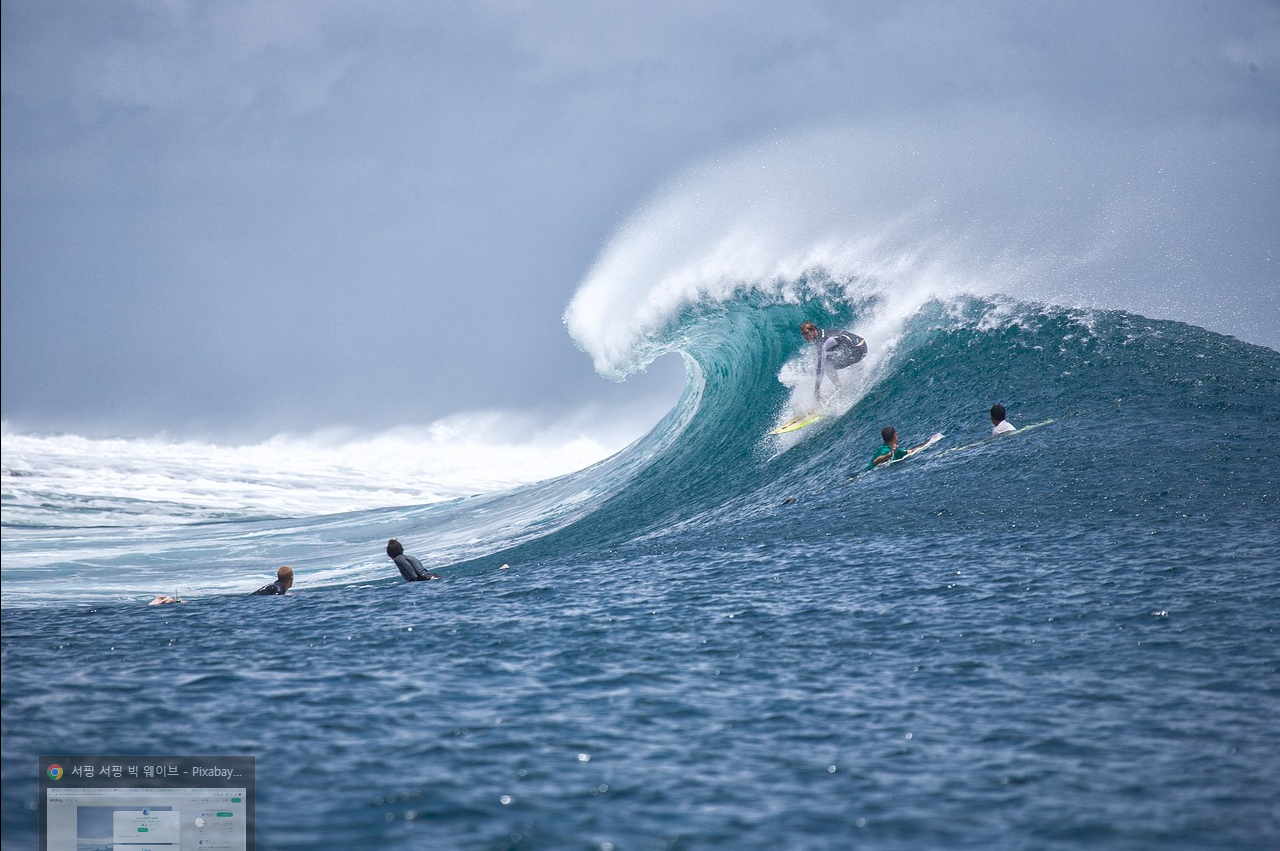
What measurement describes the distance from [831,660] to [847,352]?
8.95m

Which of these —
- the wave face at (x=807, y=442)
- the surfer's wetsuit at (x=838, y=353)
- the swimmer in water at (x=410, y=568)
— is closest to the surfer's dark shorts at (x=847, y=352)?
the surfer's wetsuit at (x=838, y=353)

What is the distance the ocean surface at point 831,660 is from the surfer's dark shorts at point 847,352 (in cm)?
124

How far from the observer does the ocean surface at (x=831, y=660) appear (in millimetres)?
3926

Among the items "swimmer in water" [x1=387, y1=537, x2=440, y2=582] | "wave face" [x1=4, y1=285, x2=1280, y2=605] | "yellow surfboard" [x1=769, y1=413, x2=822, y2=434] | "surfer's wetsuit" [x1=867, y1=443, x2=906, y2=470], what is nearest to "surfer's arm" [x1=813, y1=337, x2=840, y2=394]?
"wave face" [x1=4, y1=285, x2=1280, y2=605]

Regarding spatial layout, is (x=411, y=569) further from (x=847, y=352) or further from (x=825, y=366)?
(x=847, y=352)

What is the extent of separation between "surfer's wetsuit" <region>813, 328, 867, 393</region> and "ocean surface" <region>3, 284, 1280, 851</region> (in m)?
1.21

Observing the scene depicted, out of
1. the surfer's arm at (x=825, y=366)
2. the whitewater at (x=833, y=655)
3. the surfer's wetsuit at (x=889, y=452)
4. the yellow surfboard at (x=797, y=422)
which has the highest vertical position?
the surfer's arm at (x=825, y=366)

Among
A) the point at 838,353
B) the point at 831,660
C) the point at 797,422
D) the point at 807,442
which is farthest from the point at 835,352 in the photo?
the point at 831,660

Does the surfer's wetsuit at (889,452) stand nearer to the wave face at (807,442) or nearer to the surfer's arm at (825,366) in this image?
the wave face at (807,442)

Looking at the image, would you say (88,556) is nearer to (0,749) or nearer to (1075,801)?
(0,749)

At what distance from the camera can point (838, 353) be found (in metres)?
14.0

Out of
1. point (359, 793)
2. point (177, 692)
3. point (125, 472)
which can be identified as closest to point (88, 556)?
point (125, 472)

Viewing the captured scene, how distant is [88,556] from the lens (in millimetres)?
19562

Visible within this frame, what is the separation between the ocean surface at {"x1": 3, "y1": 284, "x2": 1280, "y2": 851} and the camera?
393cm
